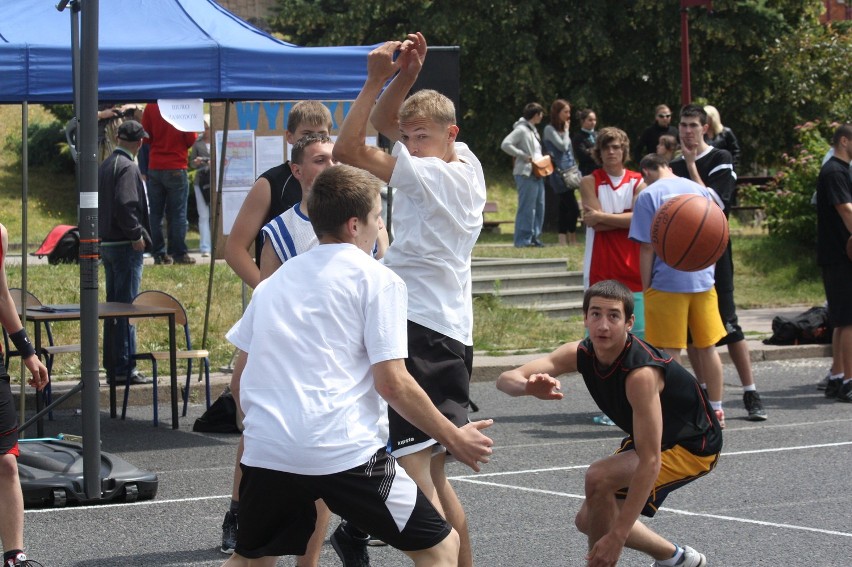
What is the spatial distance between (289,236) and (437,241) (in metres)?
0.81

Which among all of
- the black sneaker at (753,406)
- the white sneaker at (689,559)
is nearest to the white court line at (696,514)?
the white sneaker at (689,559)

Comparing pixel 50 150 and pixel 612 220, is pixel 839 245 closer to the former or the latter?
pixel 612 220

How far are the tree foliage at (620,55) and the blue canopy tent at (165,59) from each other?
57.8 ft

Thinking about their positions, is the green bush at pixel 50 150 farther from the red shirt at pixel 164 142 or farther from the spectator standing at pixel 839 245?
the spectator standing at pixel 839 245

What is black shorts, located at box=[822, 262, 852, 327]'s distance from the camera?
10.0m

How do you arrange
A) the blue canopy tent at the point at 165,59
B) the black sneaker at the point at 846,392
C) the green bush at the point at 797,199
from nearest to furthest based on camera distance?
the blue canopy tent at the point at 165,59, the black sneaker at the point at 846,392, the green bush at the point at 797,199

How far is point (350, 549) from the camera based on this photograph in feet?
17.3

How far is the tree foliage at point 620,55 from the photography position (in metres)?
26.6

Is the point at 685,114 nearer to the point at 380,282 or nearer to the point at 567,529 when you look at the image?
the point at 567,529

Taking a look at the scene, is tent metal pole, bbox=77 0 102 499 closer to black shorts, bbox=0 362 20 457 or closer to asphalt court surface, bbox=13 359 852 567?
asphalt court surface, bbox=13 359 852 567

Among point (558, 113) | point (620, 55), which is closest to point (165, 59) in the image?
point (558, 113)

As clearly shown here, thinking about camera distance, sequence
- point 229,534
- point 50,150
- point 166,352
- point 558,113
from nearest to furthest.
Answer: point 229,534 → point 166,352 → point 558,113 → point 50,150

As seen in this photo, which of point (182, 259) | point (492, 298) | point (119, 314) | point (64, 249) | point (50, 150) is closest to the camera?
point (119, 314)

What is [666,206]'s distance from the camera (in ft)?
27.1
